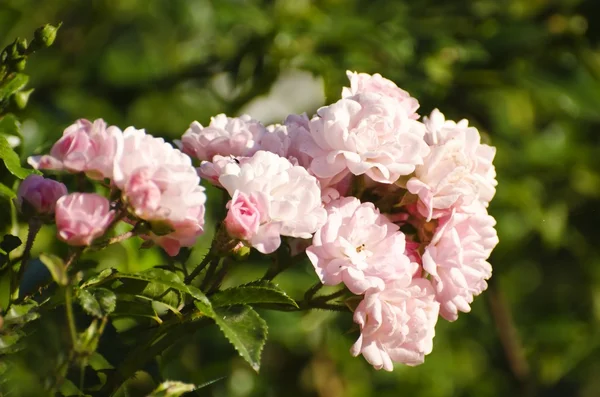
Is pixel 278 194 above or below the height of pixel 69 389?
above

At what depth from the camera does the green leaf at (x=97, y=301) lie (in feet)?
2.66

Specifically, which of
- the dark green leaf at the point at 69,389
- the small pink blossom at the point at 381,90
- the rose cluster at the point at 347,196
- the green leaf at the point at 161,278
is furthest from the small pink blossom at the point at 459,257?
the dark green leaf at the point at 69,389

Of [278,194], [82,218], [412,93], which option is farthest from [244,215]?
[412,93]

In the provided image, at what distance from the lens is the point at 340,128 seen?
945 millimetres

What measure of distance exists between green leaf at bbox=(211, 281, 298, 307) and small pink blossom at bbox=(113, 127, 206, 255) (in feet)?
0.27

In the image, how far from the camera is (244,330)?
872mm

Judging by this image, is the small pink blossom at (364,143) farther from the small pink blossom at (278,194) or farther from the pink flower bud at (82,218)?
the pink flower bud at (82,218)

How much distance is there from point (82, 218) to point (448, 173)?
14.4 inches

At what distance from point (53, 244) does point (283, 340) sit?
92 centimetres

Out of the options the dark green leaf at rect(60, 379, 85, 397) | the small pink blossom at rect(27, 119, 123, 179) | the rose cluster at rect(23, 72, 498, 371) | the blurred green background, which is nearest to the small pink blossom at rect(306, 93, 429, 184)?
the rose cluster at rect(23, 72, 498, 371)

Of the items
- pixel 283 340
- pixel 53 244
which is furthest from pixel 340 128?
pixel 283 340

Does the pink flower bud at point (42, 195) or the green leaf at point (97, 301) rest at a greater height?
the pink flower bud at point (42, 195)

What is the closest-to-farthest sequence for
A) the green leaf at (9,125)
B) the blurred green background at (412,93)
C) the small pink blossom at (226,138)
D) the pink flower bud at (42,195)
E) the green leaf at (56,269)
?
the green leaf at (56,269)
the pink flower bud at (42,195)
the small pink blossom at (226,138)
the green leaf at (9,125)
the blurred green background at (412,93)

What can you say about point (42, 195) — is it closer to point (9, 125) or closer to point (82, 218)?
point (82, 218)
